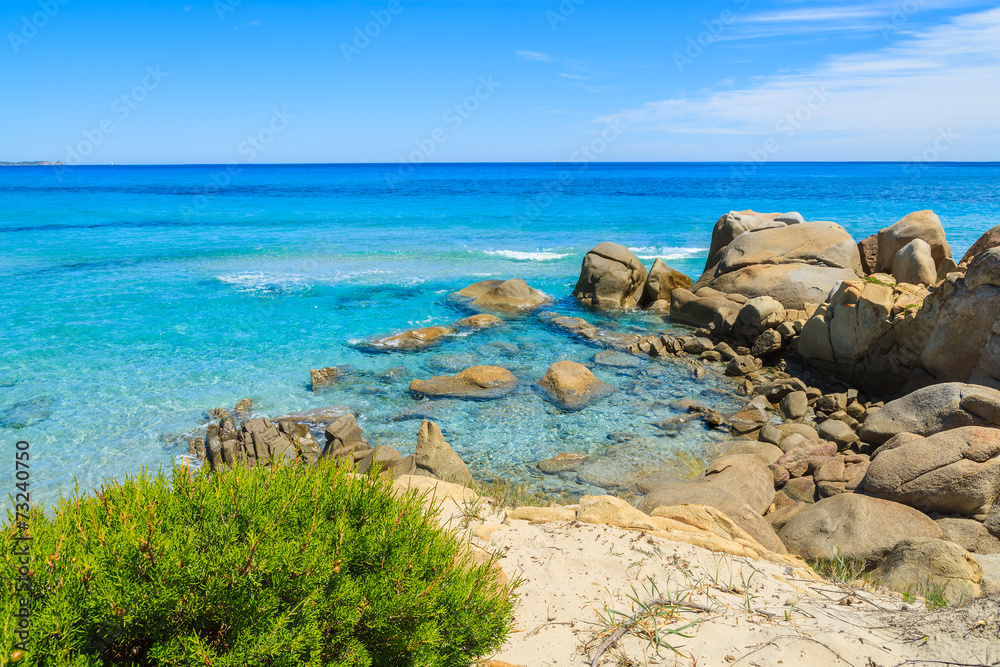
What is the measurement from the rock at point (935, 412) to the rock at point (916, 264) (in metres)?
7.18

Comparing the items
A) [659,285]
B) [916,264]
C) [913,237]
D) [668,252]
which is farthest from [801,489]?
[668,252]

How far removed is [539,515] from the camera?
5.97m

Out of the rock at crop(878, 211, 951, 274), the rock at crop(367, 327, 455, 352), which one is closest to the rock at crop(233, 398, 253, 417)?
the rock at crop(367, 327, 455, 352)

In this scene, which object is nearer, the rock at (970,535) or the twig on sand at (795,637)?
the twig on sand at (795,637)

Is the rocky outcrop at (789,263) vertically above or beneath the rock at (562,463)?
above

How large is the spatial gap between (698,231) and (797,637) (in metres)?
40.2

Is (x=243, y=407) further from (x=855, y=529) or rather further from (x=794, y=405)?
(x=794, y=405)

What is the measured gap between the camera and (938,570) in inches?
211

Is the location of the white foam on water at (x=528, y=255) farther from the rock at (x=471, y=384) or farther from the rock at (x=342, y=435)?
the rock at (x=342, y=435)

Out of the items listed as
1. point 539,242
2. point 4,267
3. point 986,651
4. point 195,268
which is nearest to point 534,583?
point 986,651

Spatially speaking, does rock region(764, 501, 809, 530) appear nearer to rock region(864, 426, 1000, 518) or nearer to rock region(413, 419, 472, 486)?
rock region(864, 426, 1000, 518)

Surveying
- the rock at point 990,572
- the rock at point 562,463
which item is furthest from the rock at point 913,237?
the rock at point 990,572

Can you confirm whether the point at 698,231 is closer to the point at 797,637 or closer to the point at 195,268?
the point at 195,268

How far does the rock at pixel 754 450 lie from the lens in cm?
1009
